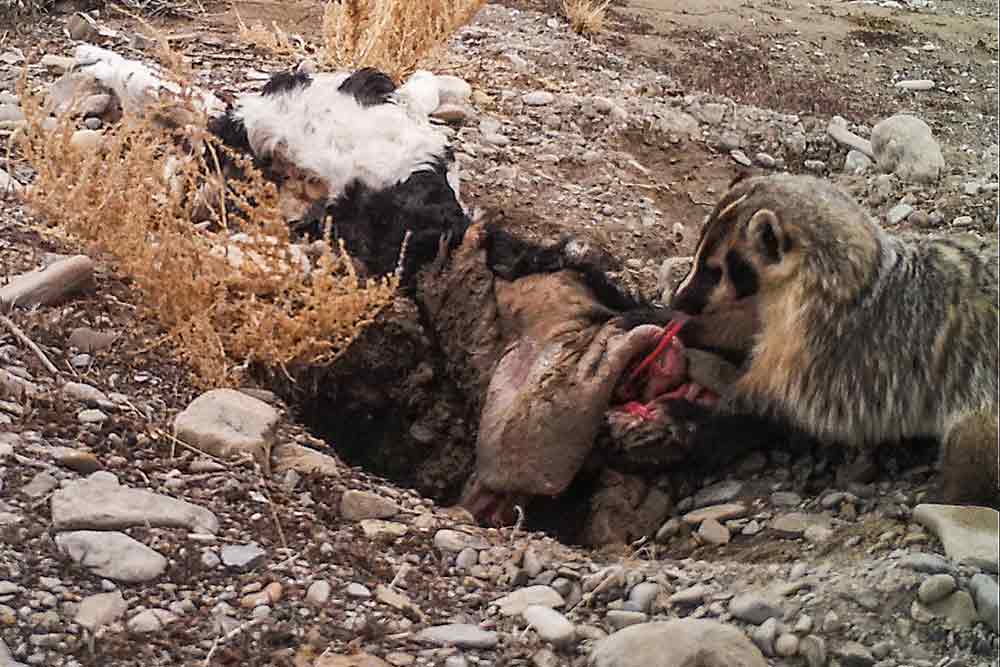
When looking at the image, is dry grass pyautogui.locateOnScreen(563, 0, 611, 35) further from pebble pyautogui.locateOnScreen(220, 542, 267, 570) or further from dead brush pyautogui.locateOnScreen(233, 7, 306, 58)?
pebble pyautogui.locateOnScreen(220, 542, 267, 570)

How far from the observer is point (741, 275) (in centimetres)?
206

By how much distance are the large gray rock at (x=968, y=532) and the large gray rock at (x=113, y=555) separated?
87cm

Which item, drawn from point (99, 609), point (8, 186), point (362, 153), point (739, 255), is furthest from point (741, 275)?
point (8, 186)

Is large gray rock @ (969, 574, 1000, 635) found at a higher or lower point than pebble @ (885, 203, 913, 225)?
lower

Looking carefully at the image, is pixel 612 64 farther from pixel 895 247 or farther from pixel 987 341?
pixel 987 341

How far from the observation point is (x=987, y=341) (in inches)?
68.8

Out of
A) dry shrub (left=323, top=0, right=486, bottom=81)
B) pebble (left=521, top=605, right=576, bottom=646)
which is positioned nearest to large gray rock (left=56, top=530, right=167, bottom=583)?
pebble (left=521, top=605, right=576, bottom=646)

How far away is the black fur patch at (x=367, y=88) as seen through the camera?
2.88m

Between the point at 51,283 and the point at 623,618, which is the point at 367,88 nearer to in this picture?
the point at 51,283

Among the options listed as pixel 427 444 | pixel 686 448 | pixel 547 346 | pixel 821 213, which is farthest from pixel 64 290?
pixel 821 213

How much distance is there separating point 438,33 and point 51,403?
5.75ft

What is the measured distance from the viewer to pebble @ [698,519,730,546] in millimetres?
1893

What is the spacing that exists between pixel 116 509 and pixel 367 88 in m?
1.45

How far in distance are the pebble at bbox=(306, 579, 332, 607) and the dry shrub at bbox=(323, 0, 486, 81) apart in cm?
189
